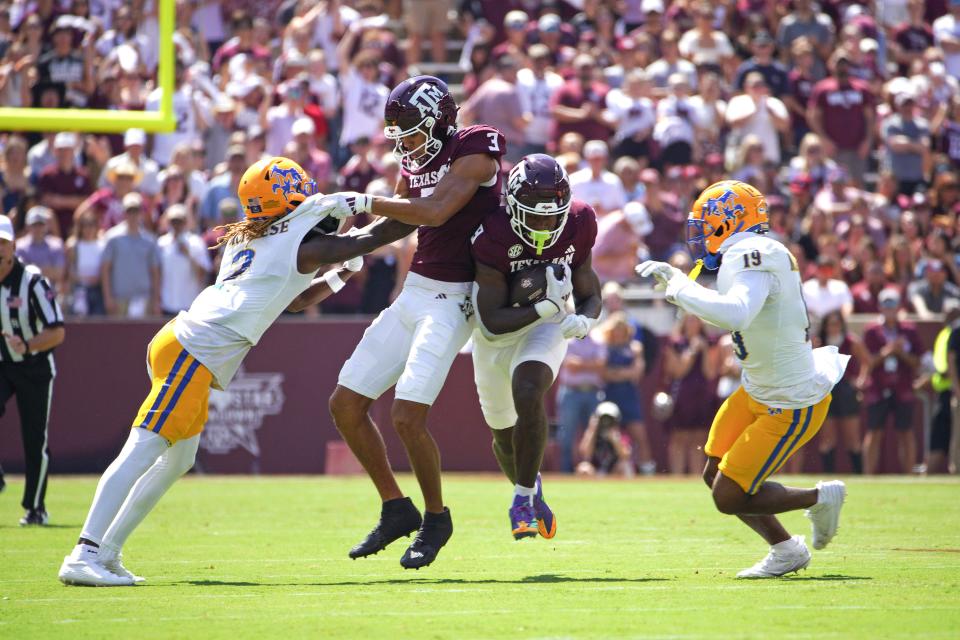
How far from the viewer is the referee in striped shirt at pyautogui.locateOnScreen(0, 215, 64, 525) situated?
1086 cm

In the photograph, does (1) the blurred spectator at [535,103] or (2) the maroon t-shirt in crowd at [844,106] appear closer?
(1) the blurred spectator at [535,103]

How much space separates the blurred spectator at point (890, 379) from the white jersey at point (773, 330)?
8972 mm

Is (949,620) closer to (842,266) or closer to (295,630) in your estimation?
Result: (295,630)

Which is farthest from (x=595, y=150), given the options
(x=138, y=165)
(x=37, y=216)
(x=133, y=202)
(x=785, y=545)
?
(x=785, y=545)

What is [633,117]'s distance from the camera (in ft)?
59.2

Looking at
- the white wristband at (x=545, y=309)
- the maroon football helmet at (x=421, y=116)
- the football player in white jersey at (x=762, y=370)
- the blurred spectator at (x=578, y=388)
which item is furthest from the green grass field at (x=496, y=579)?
the blurred spectator at (x=578, y=388)

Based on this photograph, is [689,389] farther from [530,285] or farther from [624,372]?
[530,285]

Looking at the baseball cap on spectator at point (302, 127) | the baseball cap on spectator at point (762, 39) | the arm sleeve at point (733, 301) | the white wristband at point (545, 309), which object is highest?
the baseball cap on spectator at point (762, 39)

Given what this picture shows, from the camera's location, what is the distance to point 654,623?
18.7 feet

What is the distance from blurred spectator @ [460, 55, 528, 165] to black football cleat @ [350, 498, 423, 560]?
1008 cm

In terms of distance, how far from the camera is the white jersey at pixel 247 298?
291 inches

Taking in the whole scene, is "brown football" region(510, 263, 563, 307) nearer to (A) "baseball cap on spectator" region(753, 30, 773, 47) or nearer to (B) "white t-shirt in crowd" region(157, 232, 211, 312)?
(B) "white t-shirt in crowd" region(157, 232, 211, 312)

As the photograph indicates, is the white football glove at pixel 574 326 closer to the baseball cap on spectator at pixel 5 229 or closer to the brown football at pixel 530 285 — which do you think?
the brown football at pixel 530 285

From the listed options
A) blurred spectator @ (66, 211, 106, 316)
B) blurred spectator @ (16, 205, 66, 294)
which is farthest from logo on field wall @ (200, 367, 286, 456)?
blurred spectator @ (16, 205, 66, 294)
